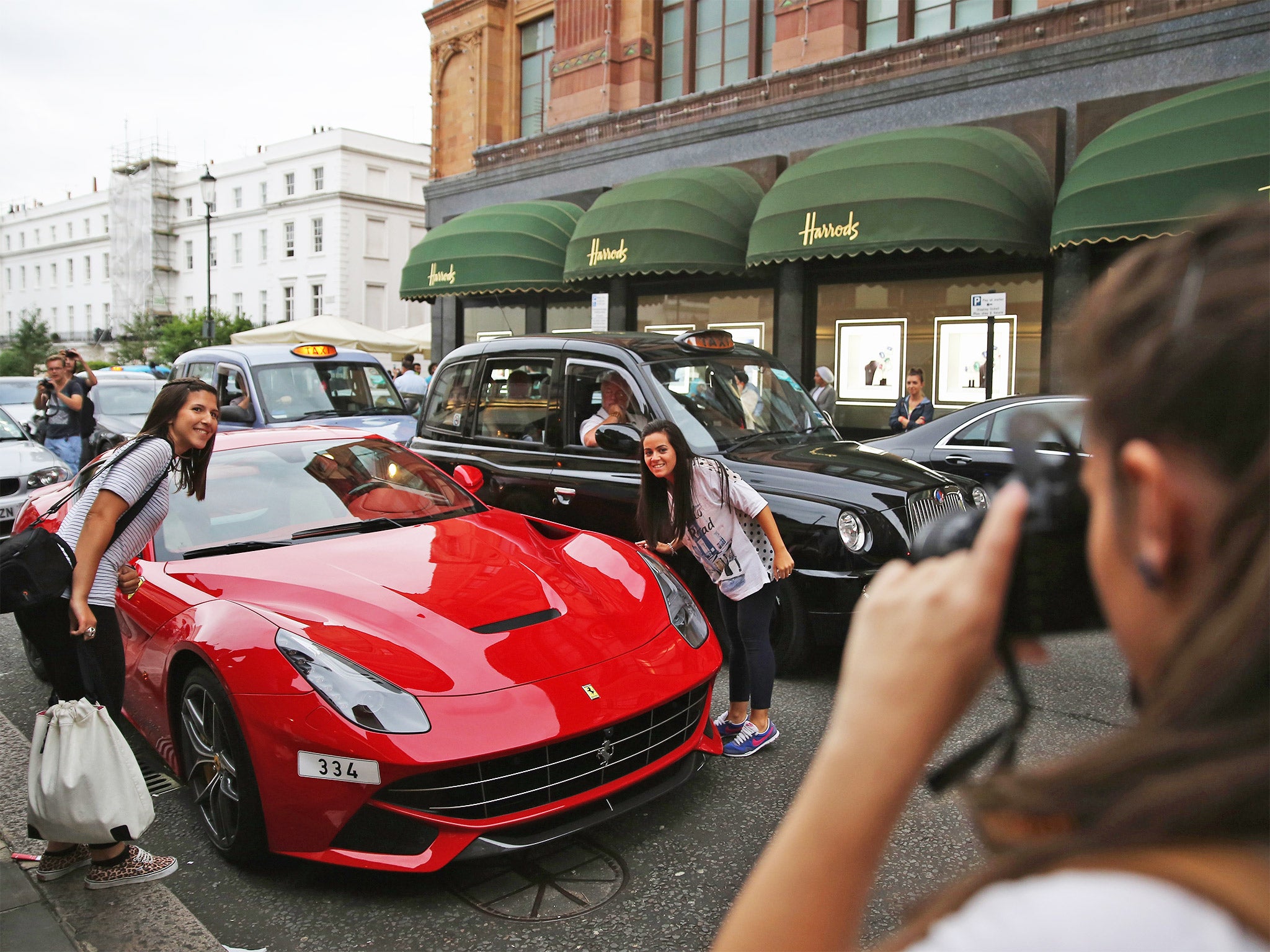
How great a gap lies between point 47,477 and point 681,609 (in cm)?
792

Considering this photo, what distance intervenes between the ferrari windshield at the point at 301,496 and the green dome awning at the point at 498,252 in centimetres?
1309

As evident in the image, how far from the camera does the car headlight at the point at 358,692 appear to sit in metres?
3.25

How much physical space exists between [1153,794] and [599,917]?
2893 mm

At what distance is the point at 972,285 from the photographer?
13.7m

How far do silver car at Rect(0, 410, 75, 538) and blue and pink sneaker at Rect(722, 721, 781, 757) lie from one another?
7338 mm

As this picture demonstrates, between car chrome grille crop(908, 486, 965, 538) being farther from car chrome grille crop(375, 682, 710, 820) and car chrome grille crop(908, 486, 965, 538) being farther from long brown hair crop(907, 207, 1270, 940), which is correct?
long brown hair crop(907, 207, 1270, 940)

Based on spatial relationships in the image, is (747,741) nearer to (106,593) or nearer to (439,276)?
(106,593)

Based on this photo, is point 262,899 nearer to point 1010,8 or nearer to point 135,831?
point 135,831

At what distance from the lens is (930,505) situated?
18.5ft

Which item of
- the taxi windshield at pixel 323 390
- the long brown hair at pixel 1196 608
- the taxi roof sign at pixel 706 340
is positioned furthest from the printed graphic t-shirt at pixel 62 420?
the long brown hair at pixel 1196 608

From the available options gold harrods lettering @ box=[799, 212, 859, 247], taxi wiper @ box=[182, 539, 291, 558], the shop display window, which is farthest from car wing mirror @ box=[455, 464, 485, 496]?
the shop display window

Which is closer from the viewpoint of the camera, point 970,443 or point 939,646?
point 939,646

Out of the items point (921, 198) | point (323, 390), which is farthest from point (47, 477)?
point (921, 198)

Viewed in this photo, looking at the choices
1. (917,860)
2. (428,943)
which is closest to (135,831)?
(428,943)
